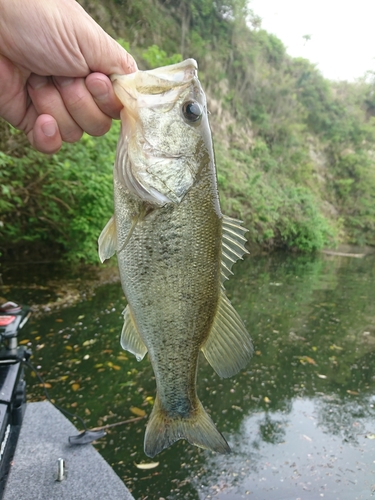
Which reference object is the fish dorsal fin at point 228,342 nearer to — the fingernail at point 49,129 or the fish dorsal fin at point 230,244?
the fish dorsal fin at point 230,244

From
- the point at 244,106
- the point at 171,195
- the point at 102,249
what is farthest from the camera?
the point at 244,106

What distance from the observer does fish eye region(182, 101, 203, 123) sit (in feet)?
5.23

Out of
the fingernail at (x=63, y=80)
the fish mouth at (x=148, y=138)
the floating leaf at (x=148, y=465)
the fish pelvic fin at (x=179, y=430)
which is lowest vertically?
the floating leaf at (x=148, y=465)

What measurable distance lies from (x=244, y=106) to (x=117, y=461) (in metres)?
29.7

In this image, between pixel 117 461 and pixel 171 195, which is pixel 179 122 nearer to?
pixel 171 195

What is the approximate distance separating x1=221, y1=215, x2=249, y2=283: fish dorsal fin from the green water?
9.52ft

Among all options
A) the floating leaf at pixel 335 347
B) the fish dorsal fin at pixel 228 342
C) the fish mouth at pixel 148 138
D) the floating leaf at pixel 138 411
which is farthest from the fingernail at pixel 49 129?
the floating leaf at pixel 335 347

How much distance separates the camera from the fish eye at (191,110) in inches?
62.8

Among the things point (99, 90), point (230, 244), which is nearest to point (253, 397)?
point (230, 244)

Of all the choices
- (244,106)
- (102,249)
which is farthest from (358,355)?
(244,106)

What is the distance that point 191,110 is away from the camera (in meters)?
1.60

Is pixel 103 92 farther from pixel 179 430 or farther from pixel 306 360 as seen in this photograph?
pixel 306 360

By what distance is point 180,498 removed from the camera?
3594 mm

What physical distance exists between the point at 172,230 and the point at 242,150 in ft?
86.9
